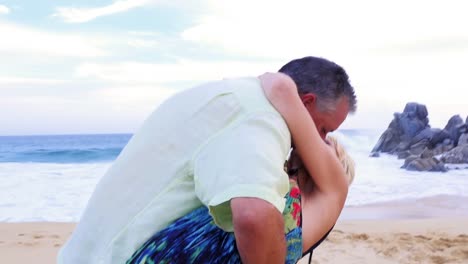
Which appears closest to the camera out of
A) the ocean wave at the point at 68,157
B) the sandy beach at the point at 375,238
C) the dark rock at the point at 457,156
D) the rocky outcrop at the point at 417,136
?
the sandy beach at the point at 375,238

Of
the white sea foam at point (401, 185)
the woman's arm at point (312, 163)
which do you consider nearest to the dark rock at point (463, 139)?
the white sea foam at point (401, 185)

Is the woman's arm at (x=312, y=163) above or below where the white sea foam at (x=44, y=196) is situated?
above

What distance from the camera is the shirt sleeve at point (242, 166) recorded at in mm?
1351

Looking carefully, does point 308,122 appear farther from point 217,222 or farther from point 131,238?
point 131,238

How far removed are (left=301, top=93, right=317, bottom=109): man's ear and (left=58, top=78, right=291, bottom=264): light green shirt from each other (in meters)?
0.19

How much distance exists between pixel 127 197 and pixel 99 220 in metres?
0.13

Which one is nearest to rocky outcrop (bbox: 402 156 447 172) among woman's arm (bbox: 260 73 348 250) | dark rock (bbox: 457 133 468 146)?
dark rock (bbox: 457 133 468 146)

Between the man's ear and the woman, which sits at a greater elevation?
the man's ear

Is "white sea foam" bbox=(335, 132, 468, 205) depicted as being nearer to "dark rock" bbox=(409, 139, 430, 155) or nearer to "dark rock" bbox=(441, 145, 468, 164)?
"dark rock" bbox=(441, 145, 468, 164)

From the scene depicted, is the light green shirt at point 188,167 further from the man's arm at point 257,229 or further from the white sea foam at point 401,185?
the white sea foam at point 401,185

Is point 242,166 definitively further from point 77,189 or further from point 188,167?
point 77,189

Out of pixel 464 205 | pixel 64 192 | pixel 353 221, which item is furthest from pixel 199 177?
pixel 64 192

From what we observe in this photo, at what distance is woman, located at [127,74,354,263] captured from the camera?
1584 millimetres

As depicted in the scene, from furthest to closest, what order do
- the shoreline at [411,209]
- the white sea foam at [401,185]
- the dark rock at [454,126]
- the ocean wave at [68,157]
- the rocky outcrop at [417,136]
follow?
1. the dark rock at [454,126]
2. the rocky outcrop at [417,136]
3. the ocean wave at [68,157]
4. the white sea foam at [401,185]
5. the shoreline at [411,209]
